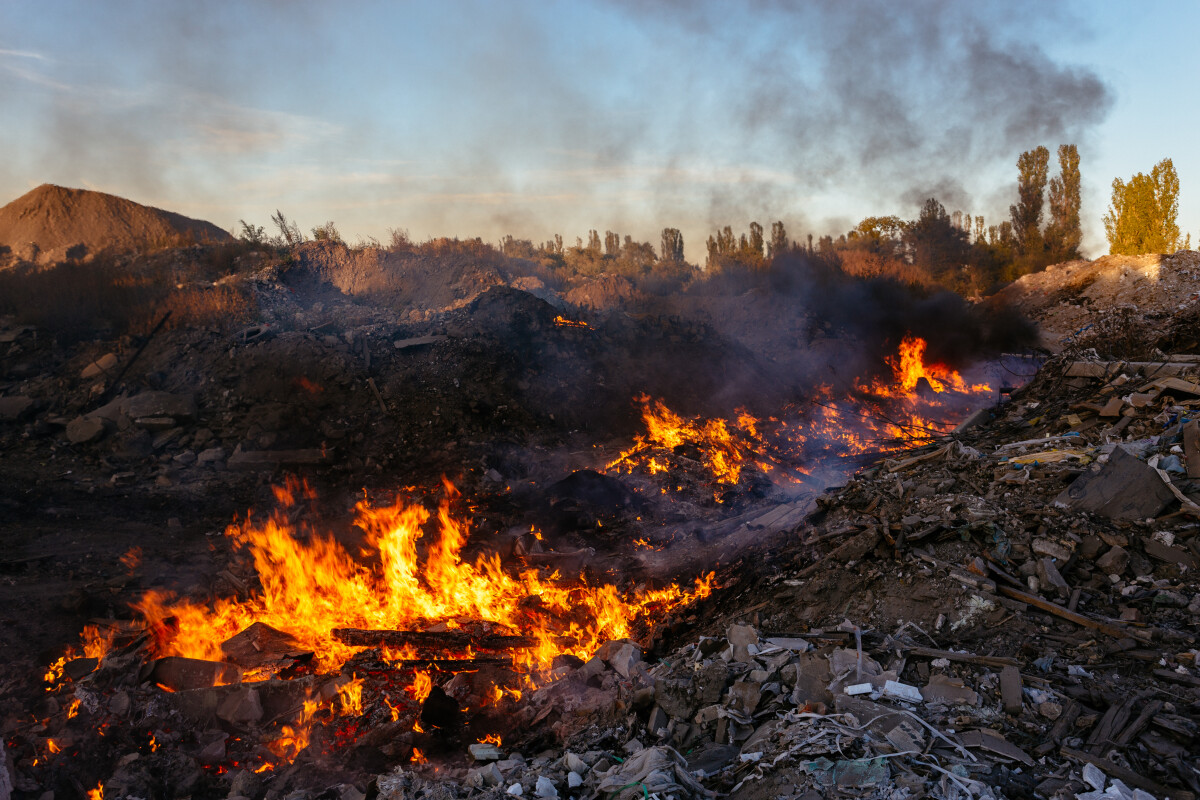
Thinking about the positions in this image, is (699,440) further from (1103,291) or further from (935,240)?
(935,240)

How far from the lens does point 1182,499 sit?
15.8 ft

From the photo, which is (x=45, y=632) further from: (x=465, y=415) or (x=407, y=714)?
(x=465, y=415)

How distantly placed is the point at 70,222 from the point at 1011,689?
3678cm

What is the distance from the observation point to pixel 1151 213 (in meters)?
32.3

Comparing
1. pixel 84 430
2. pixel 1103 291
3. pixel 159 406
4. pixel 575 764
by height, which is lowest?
pixel 575 764

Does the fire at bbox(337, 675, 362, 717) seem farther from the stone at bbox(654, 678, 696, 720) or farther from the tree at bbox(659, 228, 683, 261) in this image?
the tree at bbox(659, 228, 683, 261)

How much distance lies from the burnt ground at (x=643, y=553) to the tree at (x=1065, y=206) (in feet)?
94.8

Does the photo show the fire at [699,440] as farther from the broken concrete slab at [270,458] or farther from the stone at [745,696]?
the stone at [745,696]

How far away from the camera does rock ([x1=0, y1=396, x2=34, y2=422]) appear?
10.5 meters

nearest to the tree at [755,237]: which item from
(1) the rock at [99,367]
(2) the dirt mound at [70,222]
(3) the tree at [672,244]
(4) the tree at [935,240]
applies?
(3) the tree at [672,244]

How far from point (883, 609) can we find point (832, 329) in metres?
16.0

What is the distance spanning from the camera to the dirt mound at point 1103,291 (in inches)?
888

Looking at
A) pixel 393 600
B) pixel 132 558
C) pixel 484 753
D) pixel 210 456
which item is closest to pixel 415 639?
pixel 393 600

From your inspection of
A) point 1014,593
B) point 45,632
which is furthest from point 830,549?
point 45,632
